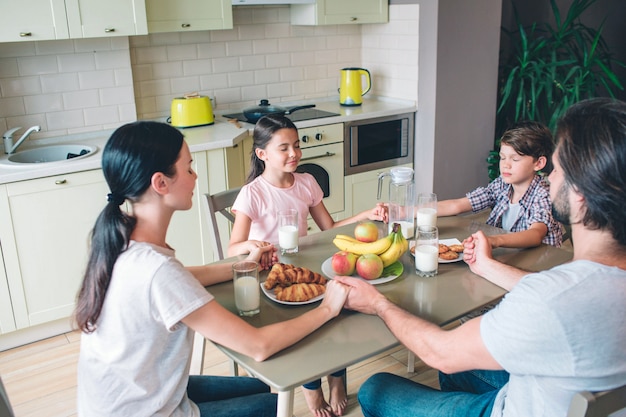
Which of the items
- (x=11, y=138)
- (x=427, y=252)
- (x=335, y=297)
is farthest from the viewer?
(x=11, y=138)

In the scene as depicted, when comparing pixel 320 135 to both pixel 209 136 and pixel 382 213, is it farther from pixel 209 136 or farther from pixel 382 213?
pixel 382 213

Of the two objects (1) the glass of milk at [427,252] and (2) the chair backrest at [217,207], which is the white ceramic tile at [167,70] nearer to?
(2) the chair backrest at [217,207]

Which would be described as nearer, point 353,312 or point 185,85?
point 353,312

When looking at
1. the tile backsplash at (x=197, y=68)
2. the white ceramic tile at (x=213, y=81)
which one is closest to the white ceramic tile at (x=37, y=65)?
the tile backsplash at (x=197, y=68)

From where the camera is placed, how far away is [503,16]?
15.8ft

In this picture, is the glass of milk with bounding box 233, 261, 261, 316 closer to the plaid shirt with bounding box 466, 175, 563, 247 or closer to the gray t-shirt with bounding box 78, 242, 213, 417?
the gray t-shirt with bounding box 78, 242, 213, 417

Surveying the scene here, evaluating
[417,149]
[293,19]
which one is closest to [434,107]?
[417,149]

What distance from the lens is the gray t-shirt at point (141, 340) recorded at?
1.49 metres

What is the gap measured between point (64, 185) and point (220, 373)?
120 cm

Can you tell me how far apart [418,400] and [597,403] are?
67 centimetres

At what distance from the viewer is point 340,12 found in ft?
13.9

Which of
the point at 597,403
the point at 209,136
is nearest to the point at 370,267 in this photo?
the point at 597,403

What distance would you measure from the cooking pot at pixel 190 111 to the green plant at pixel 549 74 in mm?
1973

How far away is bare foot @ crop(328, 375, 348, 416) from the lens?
8.56 feet
